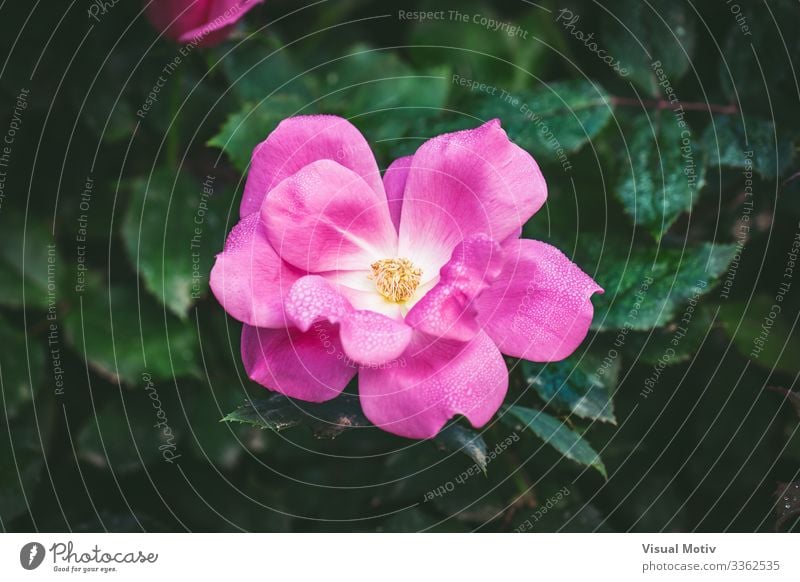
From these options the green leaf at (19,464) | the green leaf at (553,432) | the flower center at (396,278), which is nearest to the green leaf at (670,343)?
the green leaf at (553,432)

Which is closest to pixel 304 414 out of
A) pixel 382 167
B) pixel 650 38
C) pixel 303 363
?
pixel 303 363

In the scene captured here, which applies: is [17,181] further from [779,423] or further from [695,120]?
[779,423]

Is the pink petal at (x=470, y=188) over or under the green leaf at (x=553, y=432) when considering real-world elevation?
over

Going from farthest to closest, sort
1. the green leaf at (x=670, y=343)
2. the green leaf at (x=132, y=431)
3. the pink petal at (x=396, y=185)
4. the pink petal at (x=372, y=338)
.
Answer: the green leaf at (x=132, y=431)
the green leaf at (x=670, y=343)
the pink petal at (x=396, y=185)
the pink petal at (x=372, y=338)

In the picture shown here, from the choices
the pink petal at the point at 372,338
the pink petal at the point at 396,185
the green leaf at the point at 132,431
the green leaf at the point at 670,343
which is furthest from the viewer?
the green leaf at the point at 132,431

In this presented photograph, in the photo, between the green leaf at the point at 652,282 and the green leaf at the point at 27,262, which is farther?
the green leaf at the point at 27,262

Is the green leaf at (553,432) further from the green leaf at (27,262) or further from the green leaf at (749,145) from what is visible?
the green leaf at (27,262)
